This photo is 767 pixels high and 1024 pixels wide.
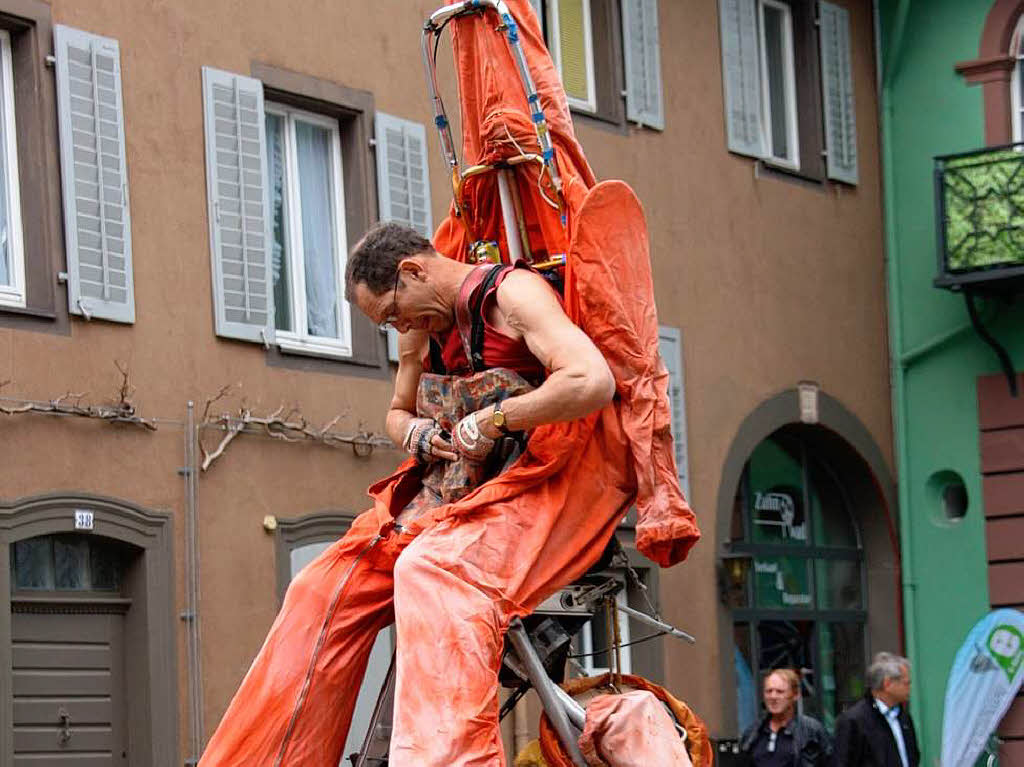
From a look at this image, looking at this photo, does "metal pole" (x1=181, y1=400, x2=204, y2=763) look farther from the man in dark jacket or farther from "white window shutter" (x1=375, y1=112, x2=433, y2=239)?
the man in dark jacket

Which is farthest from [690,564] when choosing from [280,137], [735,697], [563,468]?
[563,468]

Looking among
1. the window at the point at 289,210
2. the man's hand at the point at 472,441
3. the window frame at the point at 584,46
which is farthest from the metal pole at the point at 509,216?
the window frame at the point at 584,46

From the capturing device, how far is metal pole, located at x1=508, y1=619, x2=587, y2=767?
5496mm

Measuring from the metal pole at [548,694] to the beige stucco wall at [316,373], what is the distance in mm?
6264

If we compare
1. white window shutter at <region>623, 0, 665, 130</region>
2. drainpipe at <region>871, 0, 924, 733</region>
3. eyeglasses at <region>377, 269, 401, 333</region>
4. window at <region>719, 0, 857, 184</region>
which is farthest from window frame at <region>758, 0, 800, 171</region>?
eyeglasses at <region>377, 269, 401, 333</region>

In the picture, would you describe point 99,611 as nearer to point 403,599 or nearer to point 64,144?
point 64,144

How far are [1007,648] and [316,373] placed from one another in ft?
21.4

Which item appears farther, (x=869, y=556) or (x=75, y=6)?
(x=869, y=556)

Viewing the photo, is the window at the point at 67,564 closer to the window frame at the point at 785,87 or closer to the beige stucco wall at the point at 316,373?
the beige stucco wall at the point at 316,373

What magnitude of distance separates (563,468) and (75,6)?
279 inches

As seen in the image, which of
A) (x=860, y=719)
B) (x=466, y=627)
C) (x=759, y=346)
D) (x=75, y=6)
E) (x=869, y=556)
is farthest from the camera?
(x=869, y=556)

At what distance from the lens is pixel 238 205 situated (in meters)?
12.7

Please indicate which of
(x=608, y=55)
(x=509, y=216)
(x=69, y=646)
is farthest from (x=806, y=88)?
(x=509, y=216)

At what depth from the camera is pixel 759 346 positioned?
17.3 metres
